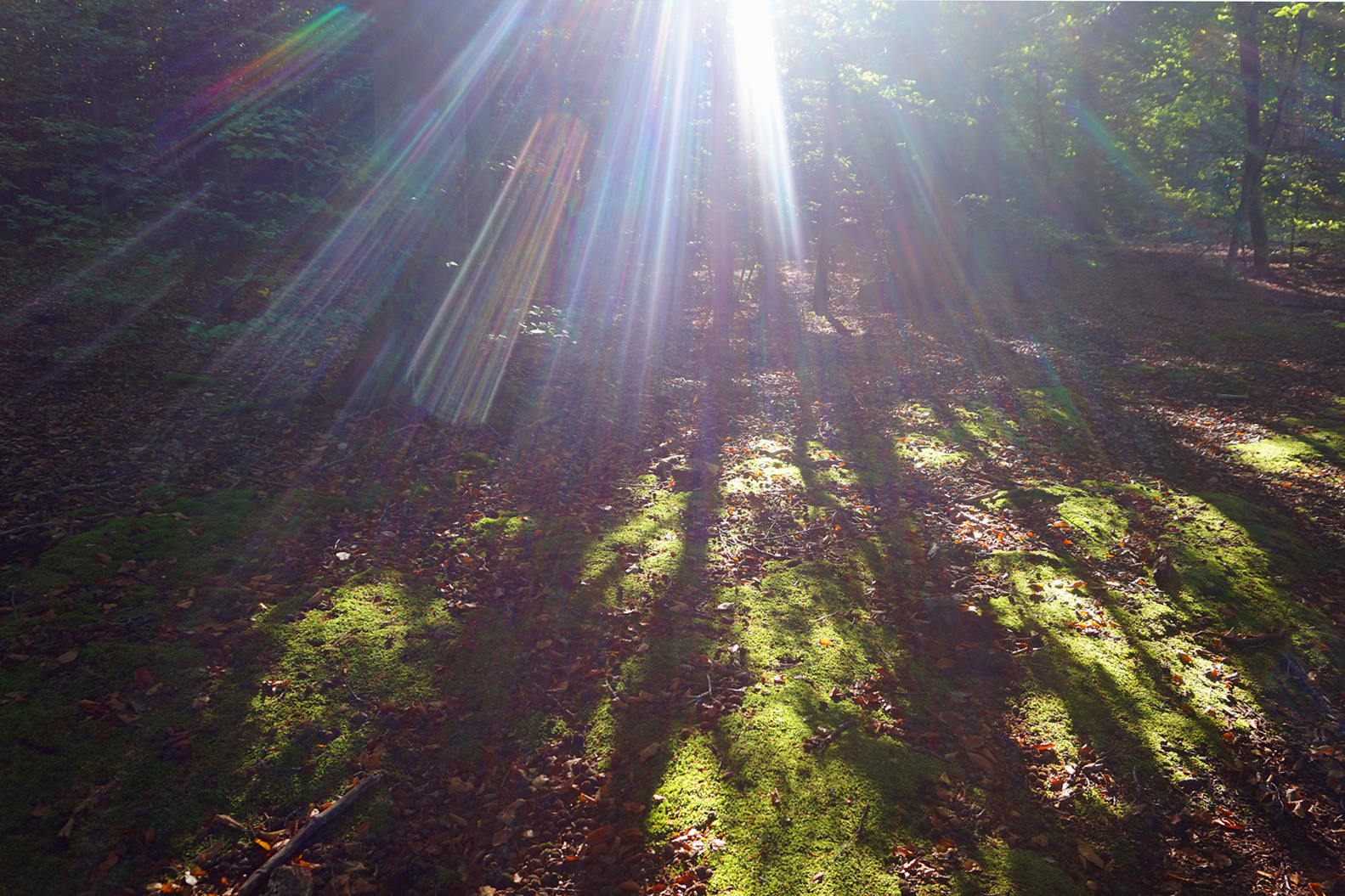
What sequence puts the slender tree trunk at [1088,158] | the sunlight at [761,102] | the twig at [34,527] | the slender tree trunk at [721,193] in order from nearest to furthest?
the twig at [34,527]
the slender tree trunk at [721,193]
the sunlight at [761,102]
the slender tree trunk at [1088,158]

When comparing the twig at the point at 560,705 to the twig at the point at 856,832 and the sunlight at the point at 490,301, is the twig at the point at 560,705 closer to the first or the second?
the twig at the point at 856,832

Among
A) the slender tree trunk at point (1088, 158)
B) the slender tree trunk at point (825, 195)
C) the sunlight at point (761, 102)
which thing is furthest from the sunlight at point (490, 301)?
the slender tree trunk at point (1088, 158)

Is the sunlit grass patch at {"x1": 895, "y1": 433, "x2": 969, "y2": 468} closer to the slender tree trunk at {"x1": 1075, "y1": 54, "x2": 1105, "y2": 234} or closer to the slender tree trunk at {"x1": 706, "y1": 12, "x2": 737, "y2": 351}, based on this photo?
the slender tree trunk at {"x1": 706, "y1": 12, "x2": 737, "y2": 351}

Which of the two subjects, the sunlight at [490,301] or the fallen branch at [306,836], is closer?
the fallen branch at [306,836]

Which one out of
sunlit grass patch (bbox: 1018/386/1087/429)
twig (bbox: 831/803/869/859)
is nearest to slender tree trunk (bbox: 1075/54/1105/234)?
sunlit grass patch (bbox: 1018/386/1087/429)

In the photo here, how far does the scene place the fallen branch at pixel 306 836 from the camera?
297 cm

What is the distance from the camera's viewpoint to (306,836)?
3.22 m

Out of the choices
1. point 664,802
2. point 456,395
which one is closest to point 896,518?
point 664,802

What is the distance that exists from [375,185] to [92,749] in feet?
20.3

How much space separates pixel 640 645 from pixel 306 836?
8.00 ft

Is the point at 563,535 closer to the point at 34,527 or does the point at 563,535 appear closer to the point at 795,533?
the point at 795,533

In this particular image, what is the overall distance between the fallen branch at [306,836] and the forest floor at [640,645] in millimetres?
60

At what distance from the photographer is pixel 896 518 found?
23.2 feet

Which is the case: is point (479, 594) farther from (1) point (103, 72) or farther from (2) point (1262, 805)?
(1) point (103, 72)
